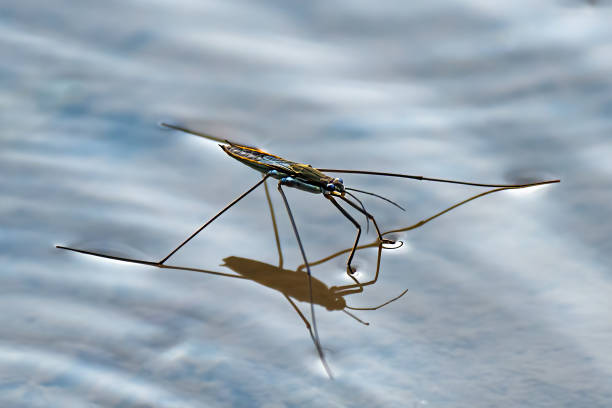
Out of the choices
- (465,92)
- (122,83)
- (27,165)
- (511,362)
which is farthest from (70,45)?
(511,362)

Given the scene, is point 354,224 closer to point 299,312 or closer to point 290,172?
point 290,172

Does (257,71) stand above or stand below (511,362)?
above

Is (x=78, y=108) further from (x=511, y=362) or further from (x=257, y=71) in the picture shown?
(x=511, y=362)

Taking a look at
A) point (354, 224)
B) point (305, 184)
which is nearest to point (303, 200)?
point (305, 184)

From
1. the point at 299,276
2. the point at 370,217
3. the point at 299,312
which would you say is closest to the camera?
the point at 299,312

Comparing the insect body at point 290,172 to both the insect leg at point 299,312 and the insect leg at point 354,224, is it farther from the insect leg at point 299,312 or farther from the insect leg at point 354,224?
the insect leg at point 299,312

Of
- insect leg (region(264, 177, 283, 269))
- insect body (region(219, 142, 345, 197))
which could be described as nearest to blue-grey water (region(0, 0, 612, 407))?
insect leg (region(264, 177, 283, 269))

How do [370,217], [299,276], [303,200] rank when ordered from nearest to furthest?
[299,276] → [370,217] → [303,200]

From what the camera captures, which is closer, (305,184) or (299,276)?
(299,276)

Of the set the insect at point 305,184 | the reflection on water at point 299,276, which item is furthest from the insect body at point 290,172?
the reflection on water at point 299,276
